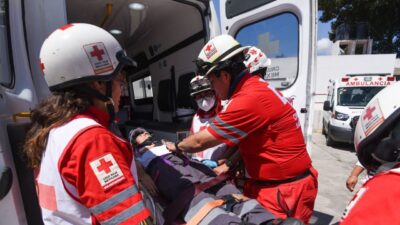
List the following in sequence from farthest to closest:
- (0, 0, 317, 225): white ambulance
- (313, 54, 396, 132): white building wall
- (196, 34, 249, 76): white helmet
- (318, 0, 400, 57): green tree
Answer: (318, 0, 400, 57): green tree < (313, 54, 396, 132): white building wall < (196, 34, 249, 76): white helmet < (0, 0, 317, 225): white ambulance

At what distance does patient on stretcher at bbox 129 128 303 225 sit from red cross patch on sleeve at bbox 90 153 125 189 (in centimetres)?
71

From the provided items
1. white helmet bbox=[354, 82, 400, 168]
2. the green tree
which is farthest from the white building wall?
white helmet bbox=[354, 82, 400, 168]

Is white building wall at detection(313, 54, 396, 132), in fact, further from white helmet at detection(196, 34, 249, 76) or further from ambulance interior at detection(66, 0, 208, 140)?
white helmet at detection(196, 34, 249, 76)

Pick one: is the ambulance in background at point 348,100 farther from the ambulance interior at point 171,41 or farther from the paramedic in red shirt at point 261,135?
the paramedic in red shirt at point 261,135

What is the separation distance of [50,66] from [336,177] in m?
5.53

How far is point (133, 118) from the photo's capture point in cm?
759

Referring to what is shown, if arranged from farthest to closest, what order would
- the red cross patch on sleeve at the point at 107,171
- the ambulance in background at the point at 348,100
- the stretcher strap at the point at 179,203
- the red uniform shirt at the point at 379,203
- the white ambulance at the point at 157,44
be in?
1. the ambulance in background at the point at 348,100
2. the stretcher strap at the point at 179,203
3. the white ambulance at the point at 157,44
4. the red cross patch on sleeve at the point at 107,171
5. the red uniform shirt at the point at 379,203

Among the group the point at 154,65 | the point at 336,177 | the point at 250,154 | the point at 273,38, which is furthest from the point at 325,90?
the point at 250,154

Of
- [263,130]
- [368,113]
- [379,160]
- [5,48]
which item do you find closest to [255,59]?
[263,130]

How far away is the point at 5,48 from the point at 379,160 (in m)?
1.92

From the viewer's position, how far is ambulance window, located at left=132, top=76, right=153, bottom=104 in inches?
269

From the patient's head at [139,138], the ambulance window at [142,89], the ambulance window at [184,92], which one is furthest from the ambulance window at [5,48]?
the ambulance window at [142,89]

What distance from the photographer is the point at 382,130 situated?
3.54 ft

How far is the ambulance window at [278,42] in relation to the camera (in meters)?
2.58
